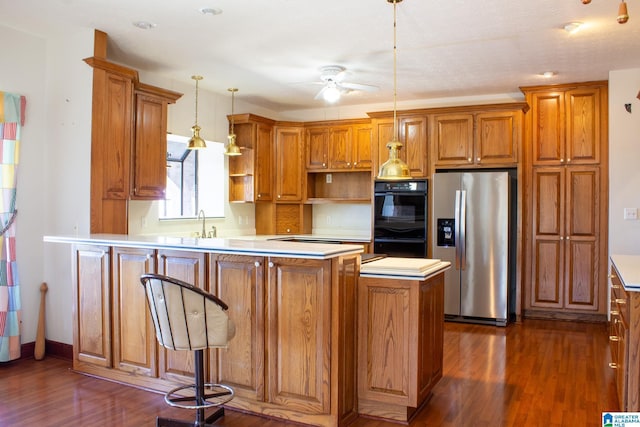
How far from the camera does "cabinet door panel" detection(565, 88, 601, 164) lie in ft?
18.0

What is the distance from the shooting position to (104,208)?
412cm

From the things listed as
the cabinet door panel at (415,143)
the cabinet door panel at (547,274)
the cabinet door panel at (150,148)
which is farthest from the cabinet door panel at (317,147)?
the cabinet door panel at (547,274)

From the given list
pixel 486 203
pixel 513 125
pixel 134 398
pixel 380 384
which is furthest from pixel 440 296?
pixel 513 125

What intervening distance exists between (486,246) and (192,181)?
11.4ft

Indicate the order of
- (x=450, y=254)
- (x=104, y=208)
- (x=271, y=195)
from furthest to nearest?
(x=271, y=195) < (x=450, y=254) < (x=104, y=208)

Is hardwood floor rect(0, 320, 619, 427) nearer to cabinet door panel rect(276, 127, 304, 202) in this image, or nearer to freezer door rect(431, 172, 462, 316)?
freezer door rect(431, 172, 462, 316)

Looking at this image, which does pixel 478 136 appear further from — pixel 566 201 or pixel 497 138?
pixel 566 201

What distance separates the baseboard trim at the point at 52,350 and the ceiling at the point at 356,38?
8.38ft

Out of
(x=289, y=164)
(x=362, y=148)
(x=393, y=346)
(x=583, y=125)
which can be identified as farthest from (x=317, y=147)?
(x=393, y=346)

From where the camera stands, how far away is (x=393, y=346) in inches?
116

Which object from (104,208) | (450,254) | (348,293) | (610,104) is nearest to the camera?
(348,293)

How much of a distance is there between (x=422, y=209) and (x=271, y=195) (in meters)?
2.04

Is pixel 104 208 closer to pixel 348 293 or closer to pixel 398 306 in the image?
pixel 348 293
